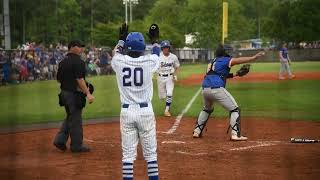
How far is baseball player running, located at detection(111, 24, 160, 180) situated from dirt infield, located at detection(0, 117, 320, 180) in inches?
37.4

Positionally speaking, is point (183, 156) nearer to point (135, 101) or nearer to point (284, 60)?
point (135, 101)

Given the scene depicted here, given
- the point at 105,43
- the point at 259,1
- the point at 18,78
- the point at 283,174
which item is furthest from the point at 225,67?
the point at 259,1

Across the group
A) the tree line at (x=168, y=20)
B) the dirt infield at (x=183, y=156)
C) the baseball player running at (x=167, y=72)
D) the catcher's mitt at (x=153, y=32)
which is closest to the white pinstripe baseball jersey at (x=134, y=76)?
the catcher's mitt at (x=153, y=32)

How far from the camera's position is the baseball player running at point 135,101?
567cm

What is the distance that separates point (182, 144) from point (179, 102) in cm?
800

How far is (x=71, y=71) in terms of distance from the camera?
27.1 ft

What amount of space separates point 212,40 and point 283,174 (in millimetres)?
42853

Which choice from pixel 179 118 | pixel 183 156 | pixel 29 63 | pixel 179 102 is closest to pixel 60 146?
pixel 183 156

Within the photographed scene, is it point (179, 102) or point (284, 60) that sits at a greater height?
point (284, 60)

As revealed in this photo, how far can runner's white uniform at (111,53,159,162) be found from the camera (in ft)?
18.6

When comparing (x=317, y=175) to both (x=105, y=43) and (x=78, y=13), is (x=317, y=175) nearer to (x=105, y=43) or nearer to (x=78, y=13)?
(x=78, y=13)

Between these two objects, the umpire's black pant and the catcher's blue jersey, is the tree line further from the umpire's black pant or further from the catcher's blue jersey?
the catcher's blue jersey

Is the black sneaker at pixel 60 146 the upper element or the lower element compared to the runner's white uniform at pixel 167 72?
lower

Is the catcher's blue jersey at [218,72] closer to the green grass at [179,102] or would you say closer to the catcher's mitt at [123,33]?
the catcher's mitt at [123,33]
